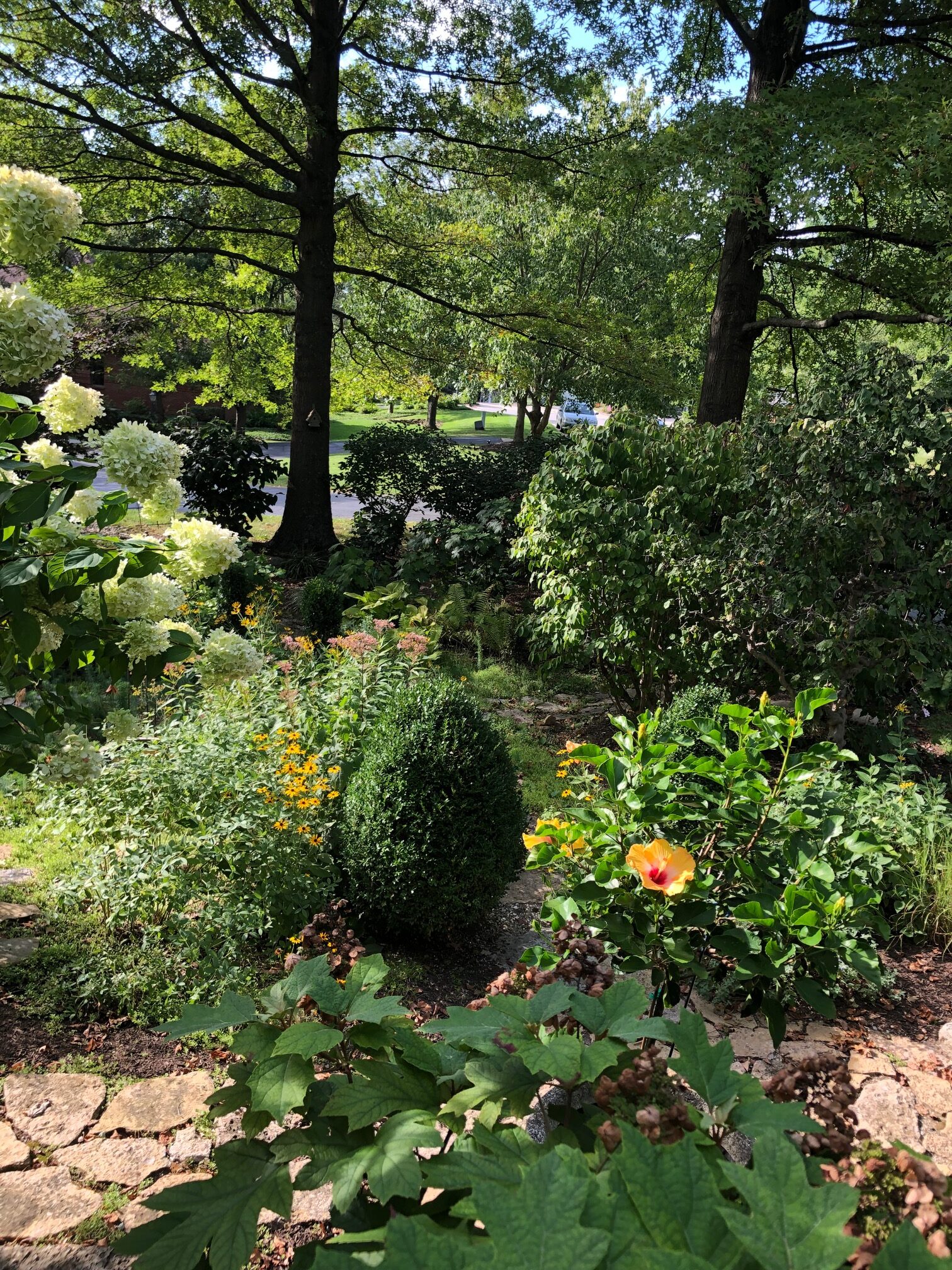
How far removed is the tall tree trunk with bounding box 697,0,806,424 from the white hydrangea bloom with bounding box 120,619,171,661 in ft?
23.1

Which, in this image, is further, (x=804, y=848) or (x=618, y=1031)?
(x=804, y=848)

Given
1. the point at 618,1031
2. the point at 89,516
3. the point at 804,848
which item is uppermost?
the point at 89,516

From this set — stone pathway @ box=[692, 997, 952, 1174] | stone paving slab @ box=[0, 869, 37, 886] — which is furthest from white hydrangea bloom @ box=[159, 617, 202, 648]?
stone paving slab @ box=[0, 869, 37, 886]

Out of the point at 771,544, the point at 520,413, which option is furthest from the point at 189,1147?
the point at 520,413

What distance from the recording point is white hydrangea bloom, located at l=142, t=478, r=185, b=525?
1.93m

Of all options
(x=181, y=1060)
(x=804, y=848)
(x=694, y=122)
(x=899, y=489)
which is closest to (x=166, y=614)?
(x=181, y=1060)

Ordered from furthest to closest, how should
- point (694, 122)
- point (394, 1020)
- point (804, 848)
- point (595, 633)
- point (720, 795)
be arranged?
point (694, 122) < point (595, 633) < point (720, 795) < point (804, 848) < point (394, 1020)

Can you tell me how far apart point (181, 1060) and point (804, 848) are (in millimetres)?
2037

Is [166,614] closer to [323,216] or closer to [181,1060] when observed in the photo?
[181,1060]

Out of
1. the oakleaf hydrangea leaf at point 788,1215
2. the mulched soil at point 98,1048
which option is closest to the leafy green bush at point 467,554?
the mulched soil at point 98,1048

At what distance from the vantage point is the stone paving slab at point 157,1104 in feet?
7.80

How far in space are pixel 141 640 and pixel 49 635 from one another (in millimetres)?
184

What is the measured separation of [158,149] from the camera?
8.24 meters

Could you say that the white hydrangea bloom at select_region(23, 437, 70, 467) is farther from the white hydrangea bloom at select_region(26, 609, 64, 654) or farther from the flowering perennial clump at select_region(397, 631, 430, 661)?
the flowering perennial clump at select_region(397, 631, 430, 661)
